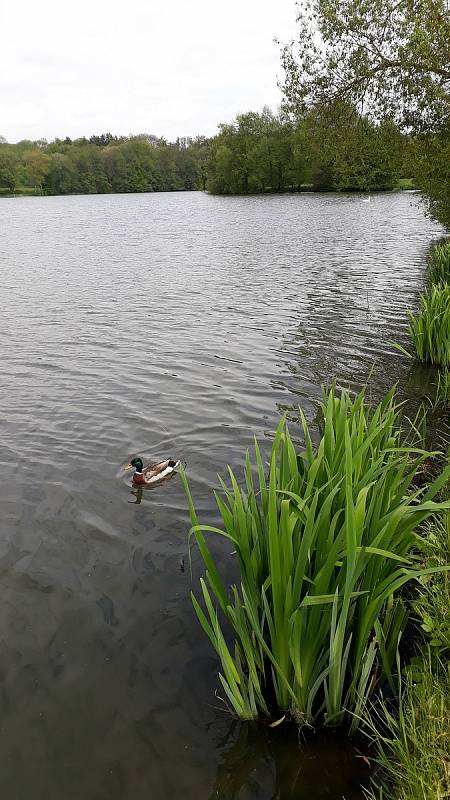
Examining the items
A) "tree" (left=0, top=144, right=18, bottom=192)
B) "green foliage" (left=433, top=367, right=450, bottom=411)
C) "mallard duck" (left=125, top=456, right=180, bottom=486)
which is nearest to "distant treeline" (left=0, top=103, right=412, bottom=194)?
"tree" (left=0, top=144, right=18, bottom=192)

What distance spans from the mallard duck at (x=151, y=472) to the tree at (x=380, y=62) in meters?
11.1

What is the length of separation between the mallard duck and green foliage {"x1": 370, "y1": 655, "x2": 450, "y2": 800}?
401 centimetres

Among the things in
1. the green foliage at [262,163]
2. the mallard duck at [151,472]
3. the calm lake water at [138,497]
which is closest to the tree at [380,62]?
the calm lake water at [138,497]

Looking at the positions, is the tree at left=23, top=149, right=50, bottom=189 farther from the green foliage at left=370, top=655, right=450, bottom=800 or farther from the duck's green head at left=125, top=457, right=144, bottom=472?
the green foliage at left=370, top=655, right=450, bottom=800

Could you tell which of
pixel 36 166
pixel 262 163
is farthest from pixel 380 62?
pixel 36 166

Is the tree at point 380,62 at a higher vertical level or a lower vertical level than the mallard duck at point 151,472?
higher

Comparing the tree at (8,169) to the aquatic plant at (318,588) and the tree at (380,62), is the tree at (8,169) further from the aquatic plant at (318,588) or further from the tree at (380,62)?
the aquatic plant at (318,588)

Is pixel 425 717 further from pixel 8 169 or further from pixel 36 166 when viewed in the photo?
pixel 36 166

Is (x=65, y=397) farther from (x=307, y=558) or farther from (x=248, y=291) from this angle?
(x=248, y=291)

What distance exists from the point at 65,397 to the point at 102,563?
193 inches

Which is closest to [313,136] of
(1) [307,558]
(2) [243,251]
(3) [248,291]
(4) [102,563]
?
(3) [248,291]

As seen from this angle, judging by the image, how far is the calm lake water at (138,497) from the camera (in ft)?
11.1

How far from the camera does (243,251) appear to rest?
1064 inches

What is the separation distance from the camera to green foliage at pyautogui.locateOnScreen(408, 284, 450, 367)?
30.1 ft
